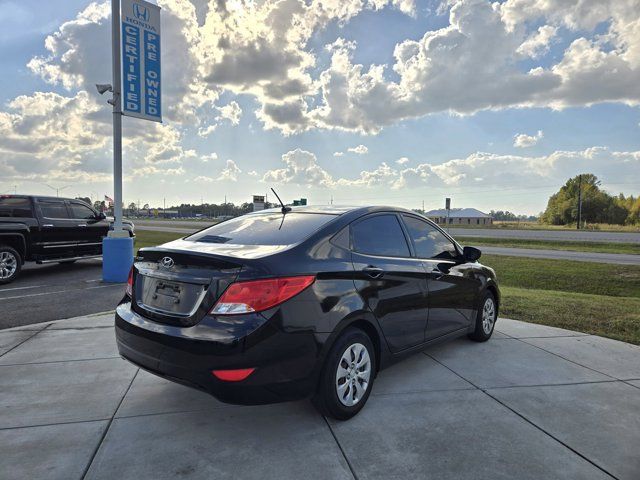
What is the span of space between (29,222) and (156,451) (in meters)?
9.16

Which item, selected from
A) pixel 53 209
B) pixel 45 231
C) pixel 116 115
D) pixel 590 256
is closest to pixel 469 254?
pixel 116 115

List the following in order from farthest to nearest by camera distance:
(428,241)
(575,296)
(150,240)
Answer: (150,240)
(575,296)
(428,241)

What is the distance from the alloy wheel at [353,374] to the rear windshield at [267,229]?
0.93 metres

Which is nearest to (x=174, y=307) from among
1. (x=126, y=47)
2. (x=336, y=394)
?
(x=336, y=394)

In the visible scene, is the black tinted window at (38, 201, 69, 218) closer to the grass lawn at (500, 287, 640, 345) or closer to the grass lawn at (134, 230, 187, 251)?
the grass lawn at (134, 230, 187, 251)

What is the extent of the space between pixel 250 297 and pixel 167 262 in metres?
0.78

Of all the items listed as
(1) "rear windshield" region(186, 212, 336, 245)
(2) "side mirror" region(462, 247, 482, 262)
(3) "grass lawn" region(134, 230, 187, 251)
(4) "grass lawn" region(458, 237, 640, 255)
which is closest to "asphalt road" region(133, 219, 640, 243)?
(4) "grass lawn" region(458, 237, 640, 255)

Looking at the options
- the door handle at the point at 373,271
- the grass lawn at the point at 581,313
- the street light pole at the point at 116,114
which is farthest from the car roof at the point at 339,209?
the street light pole at the point at 116,114

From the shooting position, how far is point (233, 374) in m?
2.70

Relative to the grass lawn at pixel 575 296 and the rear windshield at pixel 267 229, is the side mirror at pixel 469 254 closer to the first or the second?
the rear windshield at pixel 267 229

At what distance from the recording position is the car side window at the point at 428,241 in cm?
420

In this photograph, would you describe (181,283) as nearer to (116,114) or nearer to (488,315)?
(488,315)

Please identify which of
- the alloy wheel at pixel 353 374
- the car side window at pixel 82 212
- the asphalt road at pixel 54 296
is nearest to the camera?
the alloy wheel at pixel 353 374

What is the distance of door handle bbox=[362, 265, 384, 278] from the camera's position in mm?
3398
